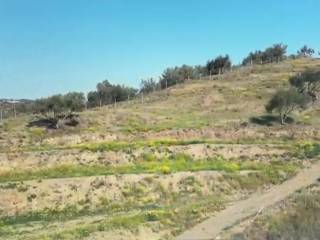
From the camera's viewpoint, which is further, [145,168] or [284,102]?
[284,102]

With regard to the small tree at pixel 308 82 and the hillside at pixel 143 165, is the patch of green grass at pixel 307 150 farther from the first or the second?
the small tree at pixel 308 82

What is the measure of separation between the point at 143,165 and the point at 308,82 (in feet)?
151

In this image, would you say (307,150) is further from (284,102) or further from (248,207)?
(248,207)

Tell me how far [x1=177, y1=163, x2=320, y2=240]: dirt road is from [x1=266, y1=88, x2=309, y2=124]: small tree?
22.2 metres

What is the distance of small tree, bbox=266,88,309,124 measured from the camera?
74.6 metres

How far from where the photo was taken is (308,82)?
9062 cm

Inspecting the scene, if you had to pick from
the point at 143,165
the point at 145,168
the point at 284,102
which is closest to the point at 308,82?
the point at 284,102

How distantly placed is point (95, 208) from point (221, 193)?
30.9 ft

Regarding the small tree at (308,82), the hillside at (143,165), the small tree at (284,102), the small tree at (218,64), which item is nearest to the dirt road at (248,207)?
the hillside at (143,165)

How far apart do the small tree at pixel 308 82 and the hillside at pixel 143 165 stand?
7888 millimetres

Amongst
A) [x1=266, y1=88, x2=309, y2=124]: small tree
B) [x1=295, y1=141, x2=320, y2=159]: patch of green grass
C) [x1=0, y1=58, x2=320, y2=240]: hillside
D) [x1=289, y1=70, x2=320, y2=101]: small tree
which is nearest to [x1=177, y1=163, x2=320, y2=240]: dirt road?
[x1=0, y1=58, x2=320, y2=240]: hillside

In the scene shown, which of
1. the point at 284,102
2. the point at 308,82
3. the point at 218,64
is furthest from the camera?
the point at 218,64

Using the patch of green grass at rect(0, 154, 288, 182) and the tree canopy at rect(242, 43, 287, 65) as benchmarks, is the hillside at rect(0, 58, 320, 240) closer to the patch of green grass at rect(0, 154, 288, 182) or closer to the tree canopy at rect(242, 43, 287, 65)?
the patch of green grass at rect(0, 154, 288, 182)

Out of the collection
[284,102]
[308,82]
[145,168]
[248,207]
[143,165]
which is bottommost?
[248,207]
